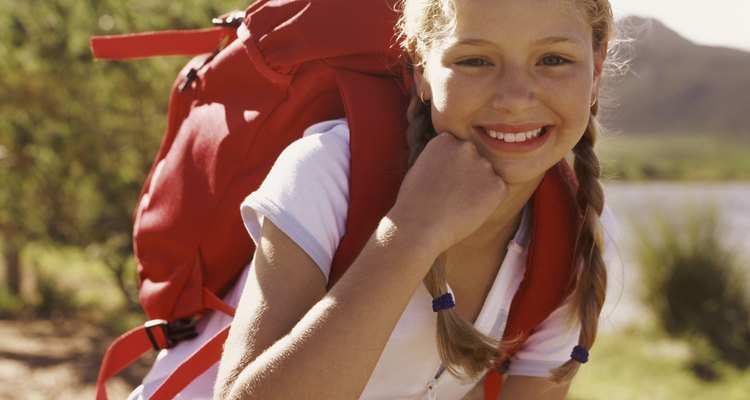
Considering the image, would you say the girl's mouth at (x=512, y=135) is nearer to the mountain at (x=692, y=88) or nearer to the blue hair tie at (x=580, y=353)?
the blue hair tie at (x=580, y=353)

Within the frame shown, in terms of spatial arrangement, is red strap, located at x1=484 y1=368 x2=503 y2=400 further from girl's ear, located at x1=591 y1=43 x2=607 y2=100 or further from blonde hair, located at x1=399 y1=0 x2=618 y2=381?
girl's ear, located at x1=591 y1=43 x2=607 y2=100

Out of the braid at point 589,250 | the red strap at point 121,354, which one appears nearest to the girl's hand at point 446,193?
the braid at point 589,250

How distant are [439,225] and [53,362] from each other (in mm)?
4530

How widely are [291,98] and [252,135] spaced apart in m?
0.12

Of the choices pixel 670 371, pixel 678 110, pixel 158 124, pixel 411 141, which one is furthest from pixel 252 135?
pixel 678 110

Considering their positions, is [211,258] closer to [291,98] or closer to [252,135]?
[252,135]

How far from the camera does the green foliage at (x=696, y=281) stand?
21.2ft

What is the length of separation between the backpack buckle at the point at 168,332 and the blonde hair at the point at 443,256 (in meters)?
0.64

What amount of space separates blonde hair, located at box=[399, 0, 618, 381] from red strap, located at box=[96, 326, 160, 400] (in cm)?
79

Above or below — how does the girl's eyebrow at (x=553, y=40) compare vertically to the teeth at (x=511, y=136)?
above

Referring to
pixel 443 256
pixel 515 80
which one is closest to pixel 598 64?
pixel 515 80

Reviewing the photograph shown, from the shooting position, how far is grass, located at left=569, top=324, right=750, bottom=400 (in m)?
5.46

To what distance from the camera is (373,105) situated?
172 centimetres

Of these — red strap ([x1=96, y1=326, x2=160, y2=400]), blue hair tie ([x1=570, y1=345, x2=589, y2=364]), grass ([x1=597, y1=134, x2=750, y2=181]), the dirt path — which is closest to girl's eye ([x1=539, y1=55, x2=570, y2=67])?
blue hair tie ([x1=570, y1=345, x2=589, y2=364])
